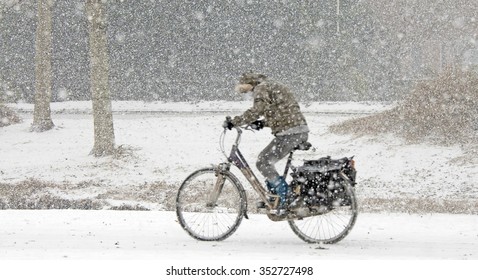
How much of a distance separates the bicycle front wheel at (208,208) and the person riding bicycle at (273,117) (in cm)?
50

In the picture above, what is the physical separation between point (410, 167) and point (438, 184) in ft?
4.83

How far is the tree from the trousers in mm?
12320

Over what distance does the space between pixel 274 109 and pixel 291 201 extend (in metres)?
1.03

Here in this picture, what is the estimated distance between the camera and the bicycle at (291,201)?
26.4 feet

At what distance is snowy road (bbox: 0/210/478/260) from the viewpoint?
7.64m

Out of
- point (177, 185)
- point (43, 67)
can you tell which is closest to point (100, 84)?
point (43, 67)

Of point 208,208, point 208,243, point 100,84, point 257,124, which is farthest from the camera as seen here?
point 100,84

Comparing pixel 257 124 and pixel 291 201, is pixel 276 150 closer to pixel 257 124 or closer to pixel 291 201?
pixel 257 124

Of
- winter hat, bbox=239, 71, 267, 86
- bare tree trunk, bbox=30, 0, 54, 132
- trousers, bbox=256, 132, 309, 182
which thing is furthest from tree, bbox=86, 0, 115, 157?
trousers, bbox=256, 132, 309, 182

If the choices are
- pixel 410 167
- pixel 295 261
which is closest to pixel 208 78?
pixel 410 167

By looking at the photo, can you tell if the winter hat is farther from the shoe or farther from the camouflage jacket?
the shoe

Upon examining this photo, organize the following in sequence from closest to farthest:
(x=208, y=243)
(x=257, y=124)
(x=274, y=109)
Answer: (x=274, y=109) < (x=257, y=124) < (x=208, y=243)

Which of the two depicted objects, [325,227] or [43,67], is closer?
[325,227]

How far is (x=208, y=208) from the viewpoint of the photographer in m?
8.42
